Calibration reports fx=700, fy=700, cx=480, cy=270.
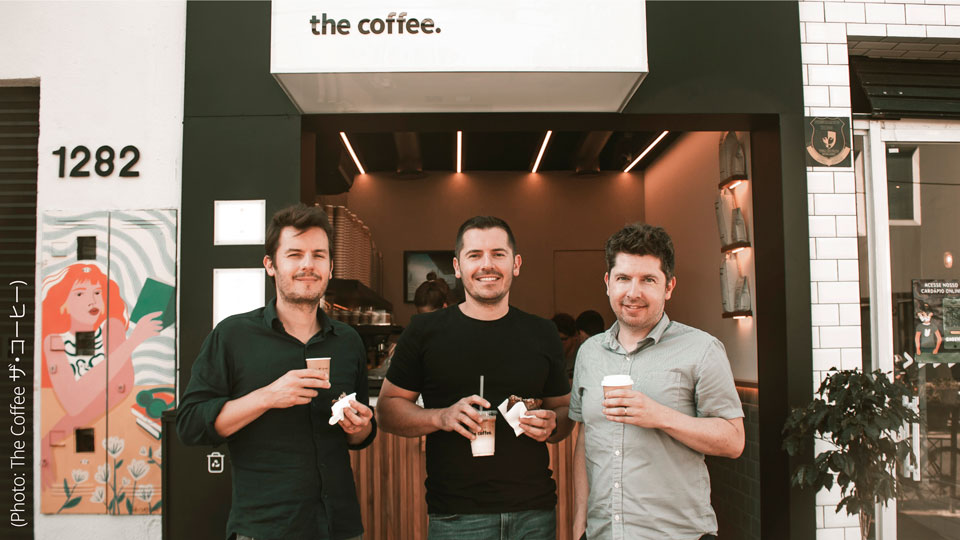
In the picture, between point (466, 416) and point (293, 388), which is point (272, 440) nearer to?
point (293, 388)

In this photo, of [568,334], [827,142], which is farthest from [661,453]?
[568,334]

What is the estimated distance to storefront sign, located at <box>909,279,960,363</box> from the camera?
13.1 ft

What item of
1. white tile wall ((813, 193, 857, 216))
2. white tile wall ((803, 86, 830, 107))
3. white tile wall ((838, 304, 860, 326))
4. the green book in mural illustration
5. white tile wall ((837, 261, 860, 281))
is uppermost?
white tile wall ((803, 86, 830, 107))

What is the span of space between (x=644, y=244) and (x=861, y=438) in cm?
194

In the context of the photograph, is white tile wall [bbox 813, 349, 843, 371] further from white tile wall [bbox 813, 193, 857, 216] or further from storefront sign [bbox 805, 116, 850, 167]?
storefront sign [bbox 805, 116, 850, 167]

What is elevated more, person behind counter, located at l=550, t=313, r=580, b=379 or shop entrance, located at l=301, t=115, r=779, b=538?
shop entrance, located at l=301, t=115, r=779, b=538

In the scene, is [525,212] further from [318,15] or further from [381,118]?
[318,15]

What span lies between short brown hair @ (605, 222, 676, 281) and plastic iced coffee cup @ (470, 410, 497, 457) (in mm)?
617

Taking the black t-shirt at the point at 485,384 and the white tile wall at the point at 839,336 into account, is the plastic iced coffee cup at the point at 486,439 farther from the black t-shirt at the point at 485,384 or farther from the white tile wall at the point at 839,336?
the white tile wall at the point at 839,336

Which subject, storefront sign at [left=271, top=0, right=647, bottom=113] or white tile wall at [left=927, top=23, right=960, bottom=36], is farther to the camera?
white tile wall at [left=927, top=23, right=960, bottom=36]

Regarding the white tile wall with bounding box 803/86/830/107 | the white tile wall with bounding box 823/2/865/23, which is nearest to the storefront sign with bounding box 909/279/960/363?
the white tile wall with bounding box 803/86/830/107

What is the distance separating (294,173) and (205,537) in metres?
1.86

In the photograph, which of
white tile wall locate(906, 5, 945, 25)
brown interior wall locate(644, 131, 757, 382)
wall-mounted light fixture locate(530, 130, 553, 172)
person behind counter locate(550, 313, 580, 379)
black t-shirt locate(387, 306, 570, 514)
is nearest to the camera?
black t-shirt locate(387, 306, 570, 514)

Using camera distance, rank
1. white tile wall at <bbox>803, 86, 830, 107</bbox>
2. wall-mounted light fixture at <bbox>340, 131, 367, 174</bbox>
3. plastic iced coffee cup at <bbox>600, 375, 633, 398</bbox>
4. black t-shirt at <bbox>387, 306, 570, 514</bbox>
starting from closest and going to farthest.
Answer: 1. plastic iced coffee cup at <bbox>600, 375, 633, 398</bbox>
2. black t-shirt at <bbox>387, 306, 570, 514</bbox>
3. white tile wall at <bbox>803, 86, 830, 107</bbox>
4. wall-mounted light fixture at <bbox>340, 131, 367, 174</bbox>
